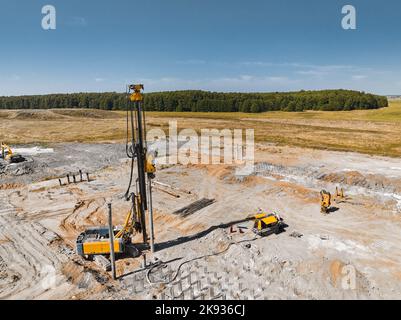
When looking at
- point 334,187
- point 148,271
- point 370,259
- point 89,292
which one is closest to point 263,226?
point 370,259

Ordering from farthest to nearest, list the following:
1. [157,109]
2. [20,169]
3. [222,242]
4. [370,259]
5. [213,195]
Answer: [157,109]
[20,169]
[213,195]
[222,242]
[370,259]

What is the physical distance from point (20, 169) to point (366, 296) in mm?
25006

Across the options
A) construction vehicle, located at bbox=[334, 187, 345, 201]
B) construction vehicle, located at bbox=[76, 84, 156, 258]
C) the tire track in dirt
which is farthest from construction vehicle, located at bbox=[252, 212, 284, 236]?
the tire track in dirt

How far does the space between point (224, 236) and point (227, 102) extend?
257 feet

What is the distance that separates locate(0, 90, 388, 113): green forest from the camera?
85.8 m

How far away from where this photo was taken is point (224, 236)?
43.8 ft

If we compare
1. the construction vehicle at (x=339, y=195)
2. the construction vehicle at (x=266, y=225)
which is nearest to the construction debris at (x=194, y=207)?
the construction vehicle at (x=266, y=225)

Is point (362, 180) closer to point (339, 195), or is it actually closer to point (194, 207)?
point (339, 195)

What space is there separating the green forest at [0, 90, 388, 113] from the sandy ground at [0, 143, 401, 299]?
61.2m

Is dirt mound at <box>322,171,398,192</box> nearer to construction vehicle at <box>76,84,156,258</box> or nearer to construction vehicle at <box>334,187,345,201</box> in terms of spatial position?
construction vehicle at <box>334,187,345,201</box>

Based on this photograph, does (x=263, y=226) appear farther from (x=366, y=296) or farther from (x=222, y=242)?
(x=366, y=296)

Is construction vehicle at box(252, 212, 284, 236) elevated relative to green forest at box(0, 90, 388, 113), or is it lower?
lower
